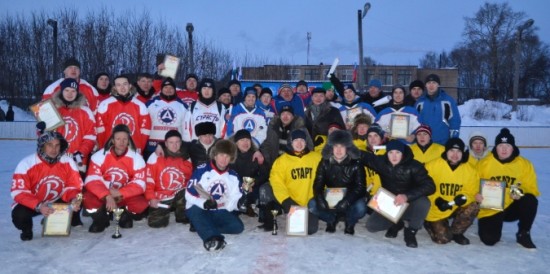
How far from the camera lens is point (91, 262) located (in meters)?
4.11

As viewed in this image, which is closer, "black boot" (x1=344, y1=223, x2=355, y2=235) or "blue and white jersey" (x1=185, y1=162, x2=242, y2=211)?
"blue and white jersey" (x1=185, y1=162, x2=242, y2=211)

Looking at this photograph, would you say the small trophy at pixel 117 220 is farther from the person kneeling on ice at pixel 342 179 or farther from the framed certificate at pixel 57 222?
the person kneeling on ice at pixel 342 179

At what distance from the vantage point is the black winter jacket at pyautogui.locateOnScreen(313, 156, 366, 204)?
205 inches

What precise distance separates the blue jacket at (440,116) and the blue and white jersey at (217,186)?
3213 mm

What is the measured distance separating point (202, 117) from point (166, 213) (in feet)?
5.36

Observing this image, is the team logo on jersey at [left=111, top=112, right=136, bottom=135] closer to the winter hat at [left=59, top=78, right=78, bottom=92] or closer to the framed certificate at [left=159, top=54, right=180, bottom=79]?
the winter hat at [left=59, top=78, right=78, bottom=92]

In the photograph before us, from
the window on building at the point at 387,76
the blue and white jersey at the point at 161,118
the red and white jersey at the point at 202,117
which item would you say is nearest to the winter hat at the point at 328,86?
the red and white jersey at the point at 202,117

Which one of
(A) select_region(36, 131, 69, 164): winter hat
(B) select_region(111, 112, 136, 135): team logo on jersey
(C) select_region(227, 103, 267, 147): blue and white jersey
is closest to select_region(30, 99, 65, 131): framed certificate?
(A) select_region(36, 131, 69, 164): winter hat

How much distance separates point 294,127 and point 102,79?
3.06 meters

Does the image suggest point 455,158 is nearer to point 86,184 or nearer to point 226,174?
point 226,174

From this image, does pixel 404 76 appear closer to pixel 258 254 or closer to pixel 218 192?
pixel 218 192

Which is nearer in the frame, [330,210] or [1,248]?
[1,248]

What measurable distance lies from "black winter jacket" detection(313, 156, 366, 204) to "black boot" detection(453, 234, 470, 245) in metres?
1.15

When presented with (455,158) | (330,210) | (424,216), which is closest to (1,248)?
(330,210)
